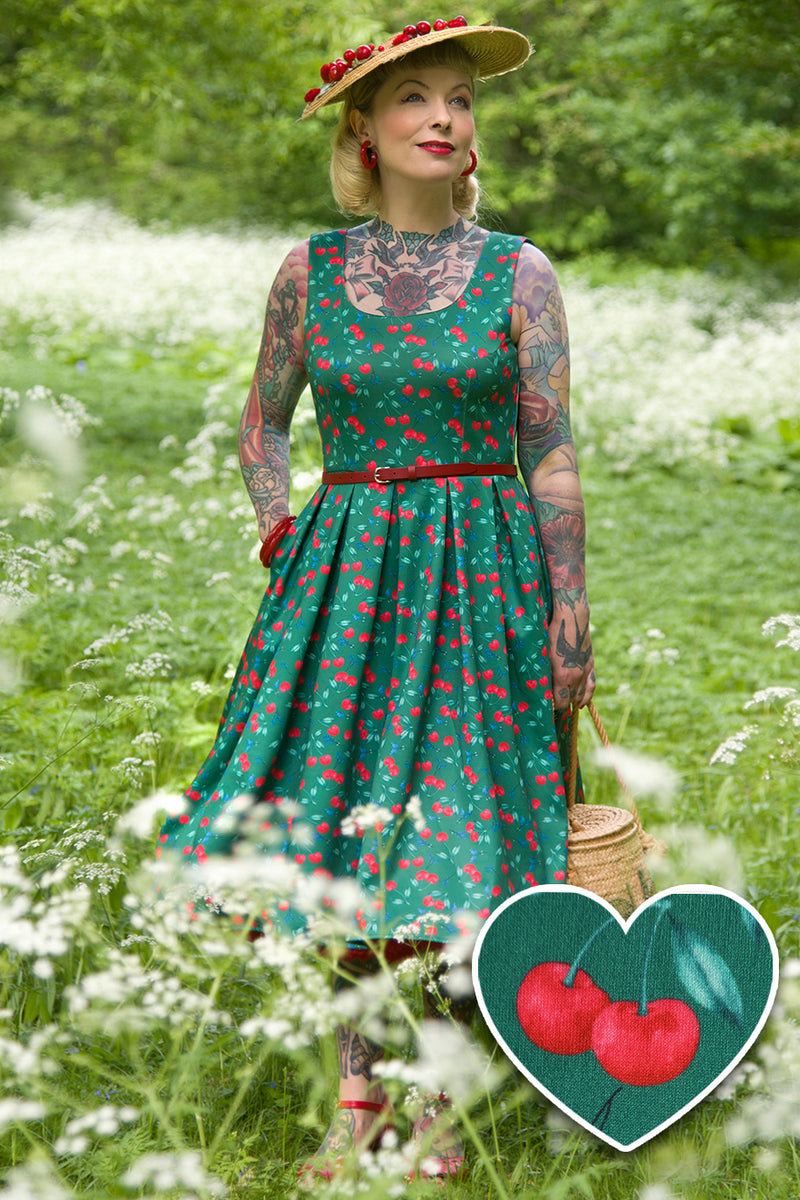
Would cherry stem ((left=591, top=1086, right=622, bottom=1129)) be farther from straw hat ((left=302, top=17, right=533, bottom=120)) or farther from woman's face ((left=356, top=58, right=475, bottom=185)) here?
straw hat ((left=302, top=17, right=533, bottom=120))

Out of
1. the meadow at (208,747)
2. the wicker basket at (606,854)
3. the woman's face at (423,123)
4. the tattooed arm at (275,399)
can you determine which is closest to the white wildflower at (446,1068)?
the meadow at (208,747)

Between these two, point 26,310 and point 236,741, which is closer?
point 236,741

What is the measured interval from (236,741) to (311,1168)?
81cm

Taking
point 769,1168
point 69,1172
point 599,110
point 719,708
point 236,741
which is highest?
point 599,110

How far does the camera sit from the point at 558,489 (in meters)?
2.32

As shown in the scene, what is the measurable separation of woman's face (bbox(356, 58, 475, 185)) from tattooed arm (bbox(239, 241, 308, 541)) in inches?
11.5

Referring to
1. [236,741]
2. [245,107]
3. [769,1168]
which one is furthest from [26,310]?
[769,1168]

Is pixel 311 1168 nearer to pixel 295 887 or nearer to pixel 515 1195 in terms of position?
pixel 515 1195

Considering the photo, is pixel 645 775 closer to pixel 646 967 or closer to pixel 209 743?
pixel 646 967

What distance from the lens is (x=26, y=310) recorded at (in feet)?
45.6

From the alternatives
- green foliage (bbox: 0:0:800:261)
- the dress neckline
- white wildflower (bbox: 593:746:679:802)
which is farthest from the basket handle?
green foliage (bbox: 0:0:800:261)

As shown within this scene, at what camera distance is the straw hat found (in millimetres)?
2111

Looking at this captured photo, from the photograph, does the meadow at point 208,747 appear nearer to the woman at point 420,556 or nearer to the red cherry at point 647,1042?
the red cherry at point 647,1042

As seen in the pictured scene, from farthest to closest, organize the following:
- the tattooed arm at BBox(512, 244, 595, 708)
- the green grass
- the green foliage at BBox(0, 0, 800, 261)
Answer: the green foliage at BBox(0, 0, 800, 261), the tattooed arm at BBox(512, 244, 595, 708), the green grass
